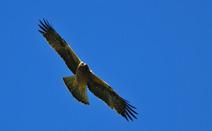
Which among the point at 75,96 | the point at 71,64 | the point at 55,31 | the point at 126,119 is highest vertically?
the point at 55,31

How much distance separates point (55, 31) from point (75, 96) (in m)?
1.97

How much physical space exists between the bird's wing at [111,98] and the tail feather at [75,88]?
1.86 ft

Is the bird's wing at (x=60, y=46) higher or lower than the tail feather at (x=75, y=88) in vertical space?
higher

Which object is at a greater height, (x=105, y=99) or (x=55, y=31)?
(x=55, y=31)

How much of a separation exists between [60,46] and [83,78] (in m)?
1.16

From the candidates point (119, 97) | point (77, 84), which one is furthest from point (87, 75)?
point (119, 97)

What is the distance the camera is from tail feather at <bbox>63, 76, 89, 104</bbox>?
1079 cm

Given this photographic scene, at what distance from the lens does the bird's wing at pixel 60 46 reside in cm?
1136

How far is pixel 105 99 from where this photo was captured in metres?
11.5

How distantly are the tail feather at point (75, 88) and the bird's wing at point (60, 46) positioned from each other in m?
0.48

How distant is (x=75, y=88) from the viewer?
1082cm

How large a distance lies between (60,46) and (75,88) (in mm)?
1383

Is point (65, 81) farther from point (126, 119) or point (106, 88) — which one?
point (126, 119)

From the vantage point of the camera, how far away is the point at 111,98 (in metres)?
11.6
